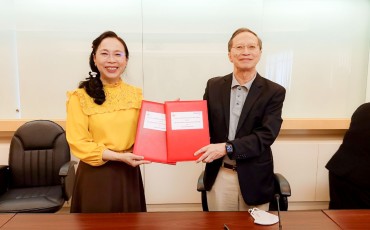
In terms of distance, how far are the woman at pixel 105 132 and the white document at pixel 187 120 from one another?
0.69 ft

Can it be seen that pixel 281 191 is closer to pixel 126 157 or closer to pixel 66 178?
pixel 126 157

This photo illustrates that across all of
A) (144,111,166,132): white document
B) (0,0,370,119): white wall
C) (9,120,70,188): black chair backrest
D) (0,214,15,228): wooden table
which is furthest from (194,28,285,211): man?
(9,120,70,188): black chair backrest

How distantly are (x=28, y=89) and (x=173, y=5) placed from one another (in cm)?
167

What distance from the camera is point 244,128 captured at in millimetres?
1630

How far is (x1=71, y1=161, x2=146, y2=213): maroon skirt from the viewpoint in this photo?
1.57 m

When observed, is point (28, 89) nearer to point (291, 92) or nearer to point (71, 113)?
point (71, 113)

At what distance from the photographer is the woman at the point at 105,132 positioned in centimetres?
150

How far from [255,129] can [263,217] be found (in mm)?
501

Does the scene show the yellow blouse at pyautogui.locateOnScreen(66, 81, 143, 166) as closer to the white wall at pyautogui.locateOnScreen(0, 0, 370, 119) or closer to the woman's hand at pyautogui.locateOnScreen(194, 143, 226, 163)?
the woman's hand at pyautogui.locateOnScreen(194, 143, 226, 163)

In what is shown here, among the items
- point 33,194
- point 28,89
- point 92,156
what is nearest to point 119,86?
point 92,156

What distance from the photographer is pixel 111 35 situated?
1.53 m

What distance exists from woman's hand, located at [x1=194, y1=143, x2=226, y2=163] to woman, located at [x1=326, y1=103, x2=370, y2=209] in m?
0.99

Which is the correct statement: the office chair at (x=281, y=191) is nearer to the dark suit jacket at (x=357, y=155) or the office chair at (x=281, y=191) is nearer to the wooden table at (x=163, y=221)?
the wooden table at (x=163, y=221)

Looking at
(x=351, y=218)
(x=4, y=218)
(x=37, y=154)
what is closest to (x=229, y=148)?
(x=351, y=218)
